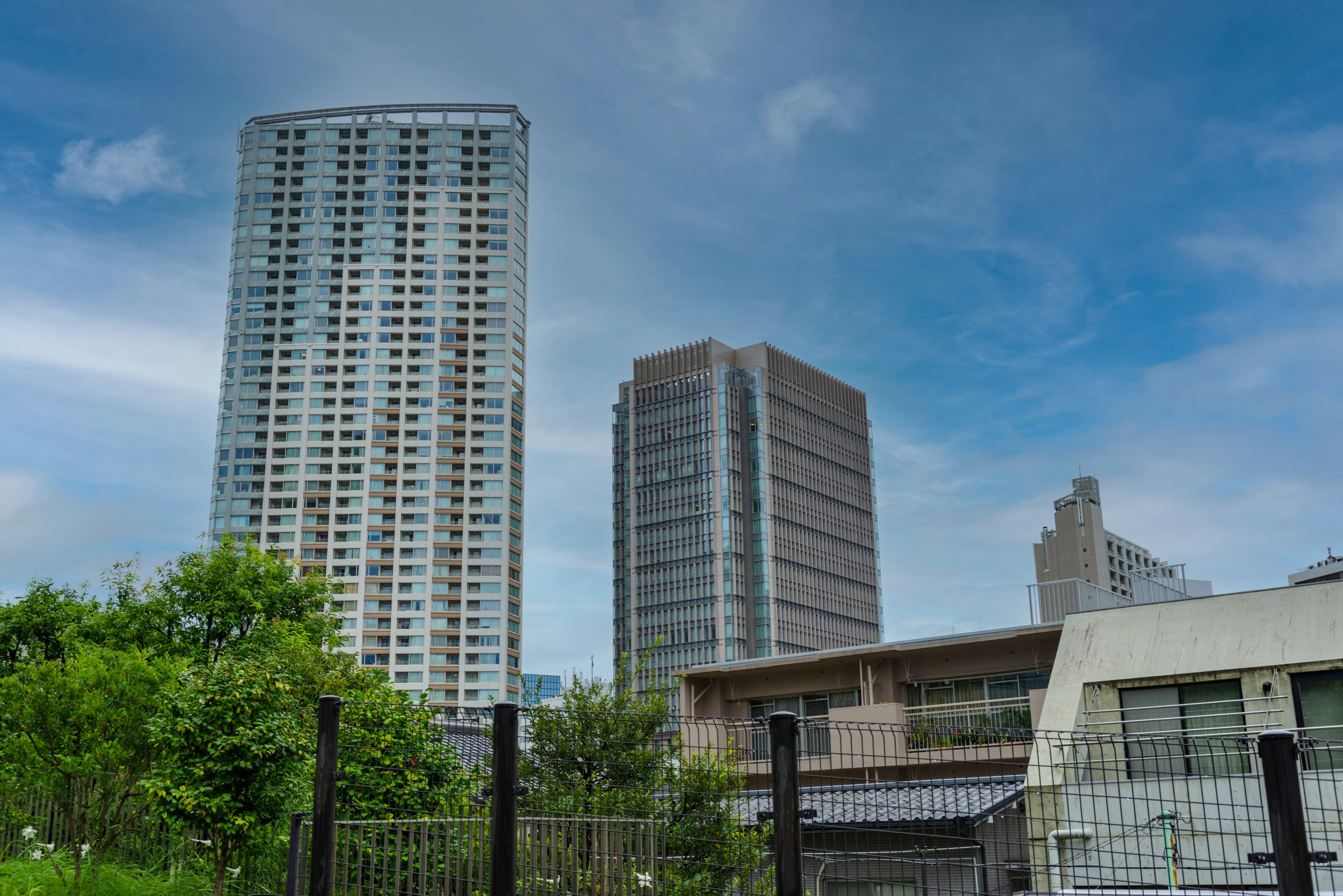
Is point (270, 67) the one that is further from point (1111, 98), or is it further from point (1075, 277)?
point (1111, 98)

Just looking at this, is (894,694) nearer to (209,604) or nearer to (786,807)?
(209,604)

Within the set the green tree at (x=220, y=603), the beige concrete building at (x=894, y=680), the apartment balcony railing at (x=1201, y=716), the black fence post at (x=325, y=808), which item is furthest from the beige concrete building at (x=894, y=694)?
the black fence post at (x=325, y=808)

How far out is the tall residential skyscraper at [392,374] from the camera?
12338 cm

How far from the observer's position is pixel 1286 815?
6672 mm

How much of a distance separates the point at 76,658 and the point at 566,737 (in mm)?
7440

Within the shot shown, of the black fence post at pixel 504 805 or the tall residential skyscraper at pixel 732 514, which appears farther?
the tall residential skyscraper at pixel 732 514

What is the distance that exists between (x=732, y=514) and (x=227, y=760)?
126374 millimetres

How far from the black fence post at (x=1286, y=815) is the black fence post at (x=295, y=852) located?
22.2 feet

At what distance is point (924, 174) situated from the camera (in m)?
60.4

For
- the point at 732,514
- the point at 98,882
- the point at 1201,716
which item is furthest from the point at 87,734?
the point at 732,514

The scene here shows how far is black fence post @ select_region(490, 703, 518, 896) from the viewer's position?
24.6 feet

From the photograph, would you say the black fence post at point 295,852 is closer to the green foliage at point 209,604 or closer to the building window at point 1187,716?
the building window at point 1187,716

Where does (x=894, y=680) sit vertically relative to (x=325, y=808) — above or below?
above

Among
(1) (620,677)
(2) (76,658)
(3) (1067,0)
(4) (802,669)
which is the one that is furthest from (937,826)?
(3) (1067,0)
